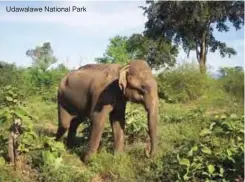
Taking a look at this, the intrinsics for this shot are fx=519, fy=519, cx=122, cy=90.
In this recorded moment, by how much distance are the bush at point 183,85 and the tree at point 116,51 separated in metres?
21.9

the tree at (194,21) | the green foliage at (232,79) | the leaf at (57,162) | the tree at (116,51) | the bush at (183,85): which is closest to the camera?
the leaf at (57,162)

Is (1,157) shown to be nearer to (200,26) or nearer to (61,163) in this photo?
(61,163)

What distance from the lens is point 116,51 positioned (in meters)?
46.7

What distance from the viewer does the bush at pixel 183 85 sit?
2134cm

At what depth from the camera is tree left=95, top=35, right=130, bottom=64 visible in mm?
44891

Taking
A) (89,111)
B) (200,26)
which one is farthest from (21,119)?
(200,26)

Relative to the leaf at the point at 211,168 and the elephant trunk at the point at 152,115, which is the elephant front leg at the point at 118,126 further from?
the leaf at the point at 211,168

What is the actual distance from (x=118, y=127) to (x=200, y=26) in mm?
23060

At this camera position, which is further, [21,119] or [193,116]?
[193,116]

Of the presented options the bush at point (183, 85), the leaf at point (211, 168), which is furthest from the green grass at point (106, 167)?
the bush at point (183, 85)

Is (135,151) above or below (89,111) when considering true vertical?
below

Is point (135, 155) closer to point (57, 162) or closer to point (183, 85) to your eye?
point (57, 162)

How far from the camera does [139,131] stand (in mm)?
9305

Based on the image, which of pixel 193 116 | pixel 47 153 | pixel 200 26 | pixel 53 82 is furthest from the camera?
pixel 200 26
